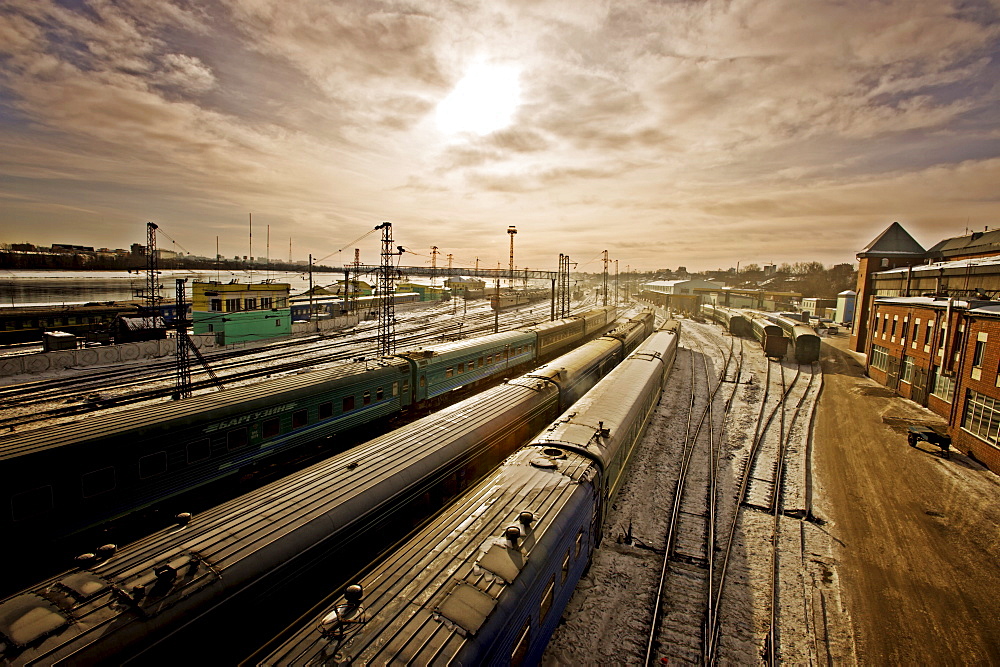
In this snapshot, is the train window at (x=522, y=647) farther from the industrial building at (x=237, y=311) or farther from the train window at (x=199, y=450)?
the industrial building at (x=237, y=311)

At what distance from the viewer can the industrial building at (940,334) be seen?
18.6 metres

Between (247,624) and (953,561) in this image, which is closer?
(247,624)

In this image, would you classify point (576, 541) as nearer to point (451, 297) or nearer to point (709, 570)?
point (709, 570)

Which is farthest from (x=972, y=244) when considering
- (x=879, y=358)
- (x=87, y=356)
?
(x=87, y=356)

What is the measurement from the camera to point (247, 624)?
6.71 metres

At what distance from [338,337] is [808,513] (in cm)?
A: 4287

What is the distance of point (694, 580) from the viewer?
11062 mm

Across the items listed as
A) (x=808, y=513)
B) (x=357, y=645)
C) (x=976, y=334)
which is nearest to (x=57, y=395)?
(x=357, y=645)

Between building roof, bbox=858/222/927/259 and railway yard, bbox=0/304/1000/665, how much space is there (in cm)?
2704

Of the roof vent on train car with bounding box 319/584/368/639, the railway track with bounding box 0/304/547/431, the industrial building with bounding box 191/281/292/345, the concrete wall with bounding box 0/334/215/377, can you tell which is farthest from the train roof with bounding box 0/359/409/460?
the industrial building with bounding box 191/281/292/345

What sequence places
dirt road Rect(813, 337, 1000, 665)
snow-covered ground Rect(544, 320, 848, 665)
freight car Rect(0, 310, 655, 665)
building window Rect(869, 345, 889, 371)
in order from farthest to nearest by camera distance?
building window Rect(869, 345, 889, 371) < dirt road Rect(813, 337, 1000, 665) < snow-covered ground Rect(544, 320, 848, 665) < freight car Rect(0, 310, 655, 665)

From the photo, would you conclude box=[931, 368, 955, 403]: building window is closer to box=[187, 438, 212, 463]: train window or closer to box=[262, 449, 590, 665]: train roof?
box=[262, 449, 590, 665]: train roof

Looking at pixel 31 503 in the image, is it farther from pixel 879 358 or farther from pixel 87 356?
pixel 879 358

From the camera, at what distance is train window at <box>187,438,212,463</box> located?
11180 mm
